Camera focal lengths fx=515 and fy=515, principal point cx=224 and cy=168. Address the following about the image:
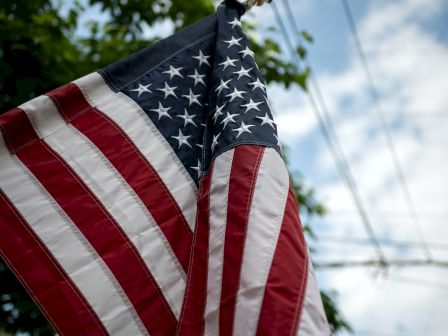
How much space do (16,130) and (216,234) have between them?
4.03ft

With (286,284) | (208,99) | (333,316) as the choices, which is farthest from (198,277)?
(333,316)

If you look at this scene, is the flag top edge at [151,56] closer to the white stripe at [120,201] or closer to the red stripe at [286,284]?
the white stripe at [120,201]

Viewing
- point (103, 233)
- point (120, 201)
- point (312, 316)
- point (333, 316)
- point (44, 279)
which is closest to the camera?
point (312, 316)

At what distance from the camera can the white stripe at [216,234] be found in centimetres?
235

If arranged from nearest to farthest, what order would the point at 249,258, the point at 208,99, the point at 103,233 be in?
the point at 249,258 < the point at 103,233 < the point at 208,99

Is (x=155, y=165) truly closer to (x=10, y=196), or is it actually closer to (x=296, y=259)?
(x=10, y=196)

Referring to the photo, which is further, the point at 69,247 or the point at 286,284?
the point at 69,247

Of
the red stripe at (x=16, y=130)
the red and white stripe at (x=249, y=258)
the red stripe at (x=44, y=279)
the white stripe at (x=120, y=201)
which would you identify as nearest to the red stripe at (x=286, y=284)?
the red and white stripe at (x=249, y=258)

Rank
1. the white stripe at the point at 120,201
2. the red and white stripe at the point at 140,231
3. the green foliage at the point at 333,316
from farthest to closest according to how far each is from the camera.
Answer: the green foliage at the point at 333,316, the white stripe at the point at 120,201, the red and white stripe at the point at 140,231

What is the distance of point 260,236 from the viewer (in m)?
2.43

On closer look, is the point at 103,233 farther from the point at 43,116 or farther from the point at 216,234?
the point at 43,116

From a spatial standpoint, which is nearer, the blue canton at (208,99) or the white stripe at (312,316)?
the white stripe at (312,316)

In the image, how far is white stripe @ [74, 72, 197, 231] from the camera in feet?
9.30

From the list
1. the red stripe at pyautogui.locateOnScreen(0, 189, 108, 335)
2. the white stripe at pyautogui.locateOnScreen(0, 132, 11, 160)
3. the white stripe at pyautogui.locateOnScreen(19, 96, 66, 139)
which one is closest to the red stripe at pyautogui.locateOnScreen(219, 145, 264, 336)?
the red stripe at pyautogui.locateOnScreen(0, 189, 108, 335)
